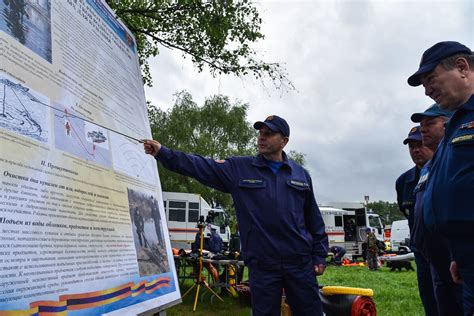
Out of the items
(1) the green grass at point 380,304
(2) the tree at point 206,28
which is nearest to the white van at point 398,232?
(1) the green grass at point 380,304

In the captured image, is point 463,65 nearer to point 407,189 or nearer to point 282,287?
point 282,287

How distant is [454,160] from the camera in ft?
5.17

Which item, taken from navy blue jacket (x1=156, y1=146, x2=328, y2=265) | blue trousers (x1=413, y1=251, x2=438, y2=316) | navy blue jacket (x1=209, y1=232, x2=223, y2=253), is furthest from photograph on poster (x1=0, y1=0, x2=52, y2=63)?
navy blue jacket (x1=209, y1=232, x2=223, y2=253)

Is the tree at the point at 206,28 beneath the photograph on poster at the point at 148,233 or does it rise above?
above

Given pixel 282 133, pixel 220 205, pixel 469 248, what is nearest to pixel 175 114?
pixel 220 205

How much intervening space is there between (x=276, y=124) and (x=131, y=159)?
121 centimetres

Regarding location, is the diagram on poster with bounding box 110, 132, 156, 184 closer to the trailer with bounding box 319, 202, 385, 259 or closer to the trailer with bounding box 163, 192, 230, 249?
the trailer with bounding box 163, 192, 230, 249

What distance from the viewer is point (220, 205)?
28141mm

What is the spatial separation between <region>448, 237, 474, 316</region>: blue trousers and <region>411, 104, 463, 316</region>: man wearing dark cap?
781 millimetres

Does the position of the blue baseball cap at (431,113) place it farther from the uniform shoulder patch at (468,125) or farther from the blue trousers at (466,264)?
the blue trousers at (466,264)

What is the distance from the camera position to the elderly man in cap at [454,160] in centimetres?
150

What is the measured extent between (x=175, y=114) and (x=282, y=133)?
2306cm

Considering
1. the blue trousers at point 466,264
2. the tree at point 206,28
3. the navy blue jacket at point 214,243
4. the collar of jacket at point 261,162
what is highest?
the tree at point 206,28

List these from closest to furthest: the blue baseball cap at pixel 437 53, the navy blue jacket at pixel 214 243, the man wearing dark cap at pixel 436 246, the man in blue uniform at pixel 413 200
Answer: the blue baseball cap at pixel 437 53, the man wearing dark cap at pixel 436 246, the man in blue uniform at pixel 413 200, the navy blue jacket at pixel 214 243
